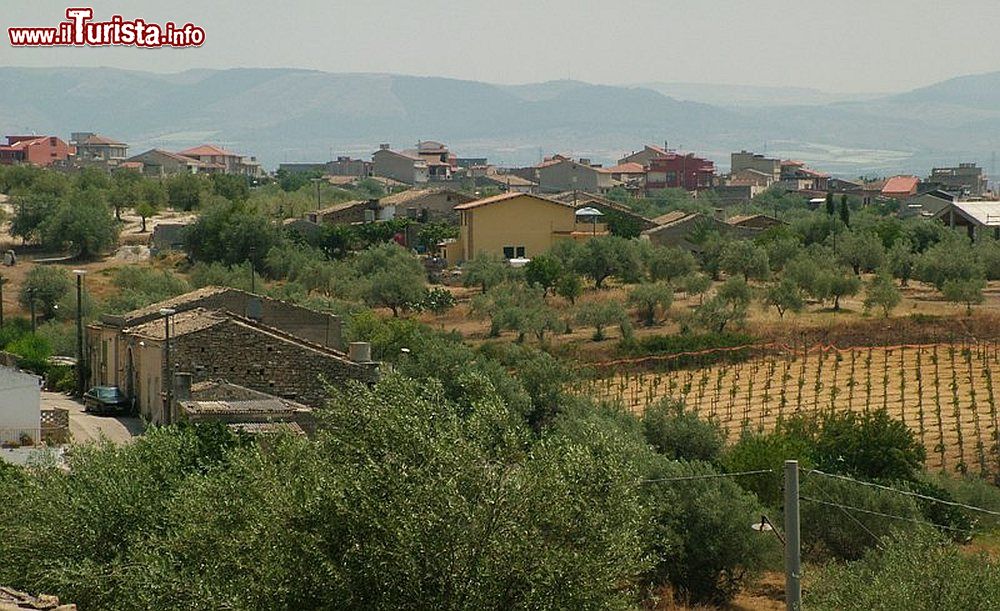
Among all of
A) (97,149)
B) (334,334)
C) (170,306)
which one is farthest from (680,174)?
(170,306)

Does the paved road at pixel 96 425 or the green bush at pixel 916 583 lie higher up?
the green bush at pixel 916 583

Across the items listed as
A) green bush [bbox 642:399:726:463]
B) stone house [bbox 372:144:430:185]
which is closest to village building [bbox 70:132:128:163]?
stone house [bbox 372:144:430:185]

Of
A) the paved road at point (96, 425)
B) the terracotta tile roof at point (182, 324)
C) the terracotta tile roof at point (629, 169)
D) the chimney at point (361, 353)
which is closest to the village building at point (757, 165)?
the terracotta tile roof at point (629, 169)

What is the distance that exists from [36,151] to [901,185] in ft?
257

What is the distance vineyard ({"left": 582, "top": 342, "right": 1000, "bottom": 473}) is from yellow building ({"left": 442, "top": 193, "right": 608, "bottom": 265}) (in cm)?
3041

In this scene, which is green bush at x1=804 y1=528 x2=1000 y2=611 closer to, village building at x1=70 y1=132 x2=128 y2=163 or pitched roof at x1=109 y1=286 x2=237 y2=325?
pitched roof at x1=109 y1=286 x2=237 y2=325

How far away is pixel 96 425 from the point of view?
35.5 metres

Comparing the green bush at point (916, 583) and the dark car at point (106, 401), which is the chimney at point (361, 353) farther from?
the green bush at point (916, 583)

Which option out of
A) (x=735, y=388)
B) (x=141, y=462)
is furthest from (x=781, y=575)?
(x=735, y=388)

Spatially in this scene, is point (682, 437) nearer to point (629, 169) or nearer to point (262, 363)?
point (262, 363)

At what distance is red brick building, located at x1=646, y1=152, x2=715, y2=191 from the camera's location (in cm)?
16200

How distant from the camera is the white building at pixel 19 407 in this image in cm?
3334

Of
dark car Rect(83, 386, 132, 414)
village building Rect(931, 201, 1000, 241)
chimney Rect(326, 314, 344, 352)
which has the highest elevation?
chimney Rect(326, 314, 344, 352)

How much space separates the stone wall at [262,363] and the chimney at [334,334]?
680 cm
